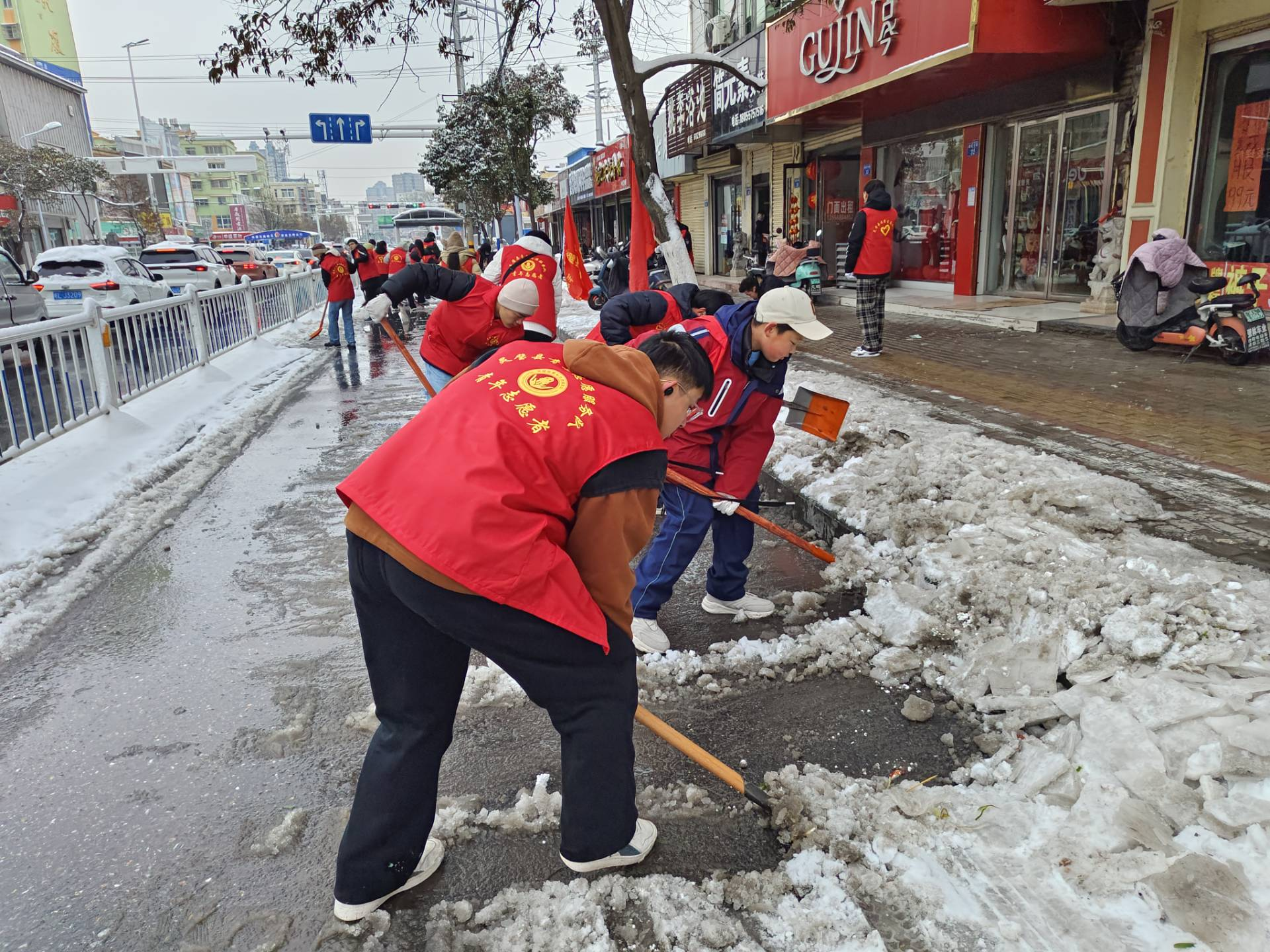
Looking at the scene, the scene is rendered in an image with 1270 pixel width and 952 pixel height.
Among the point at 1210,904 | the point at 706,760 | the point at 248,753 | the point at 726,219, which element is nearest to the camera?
the point at 1210,904

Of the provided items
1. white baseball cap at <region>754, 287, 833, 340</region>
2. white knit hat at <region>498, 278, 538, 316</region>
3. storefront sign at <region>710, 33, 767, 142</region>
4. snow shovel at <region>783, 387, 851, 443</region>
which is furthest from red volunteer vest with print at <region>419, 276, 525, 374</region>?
storefront sign at <region>710, 33, 767, 142</region>

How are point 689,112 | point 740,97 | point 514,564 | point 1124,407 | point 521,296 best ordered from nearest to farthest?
point 514,564, point 521,296, point 1124,407, point 740,97, point 689,112

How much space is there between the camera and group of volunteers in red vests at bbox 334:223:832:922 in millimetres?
1735

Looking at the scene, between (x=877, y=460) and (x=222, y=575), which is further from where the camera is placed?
(x=877, y=460)

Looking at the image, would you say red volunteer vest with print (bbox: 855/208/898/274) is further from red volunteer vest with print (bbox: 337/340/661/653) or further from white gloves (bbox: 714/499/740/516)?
red volunteer vest with print (bbox: 337/340/661/653)

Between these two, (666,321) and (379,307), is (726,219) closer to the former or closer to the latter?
(379,307)

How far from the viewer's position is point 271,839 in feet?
8.23

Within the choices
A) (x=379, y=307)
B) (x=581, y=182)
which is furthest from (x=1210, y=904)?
(x=581, y=182)

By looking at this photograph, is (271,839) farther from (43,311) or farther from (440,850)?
(43,311)

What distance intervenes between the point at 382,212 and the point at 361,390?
101663mm

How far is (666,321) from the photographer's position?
179 inches

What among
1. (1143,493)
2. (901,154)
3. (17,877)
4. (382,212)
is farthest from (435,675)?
(382,212)

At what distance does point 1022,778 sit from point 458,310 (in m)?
4.11

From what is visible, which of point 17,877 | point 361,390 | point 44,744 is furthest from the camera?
point 361,390
